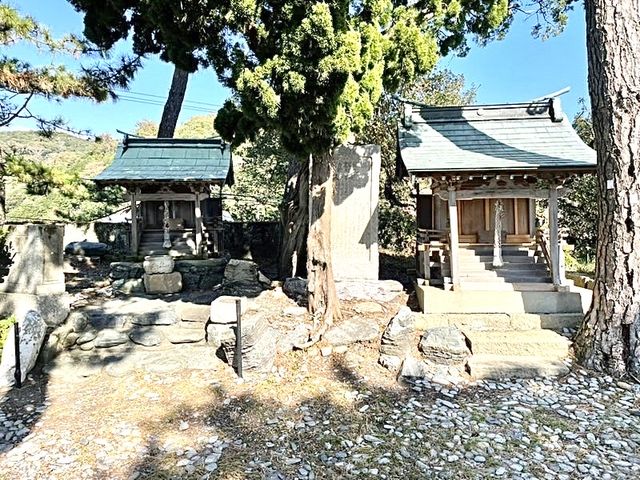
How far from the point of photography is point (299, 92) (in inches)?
159

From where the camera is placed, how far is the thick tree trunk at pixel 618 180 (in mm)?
4523

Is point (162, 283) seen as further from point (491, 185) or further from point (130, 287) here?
point (491, 185)

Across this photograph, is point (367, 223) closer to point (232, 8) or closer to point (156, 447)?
point (232, 8)

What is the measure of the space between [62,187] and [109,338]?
1874 mm

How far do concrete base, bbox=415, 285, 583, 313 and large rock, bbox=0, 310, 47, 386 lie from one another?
15.4 ft

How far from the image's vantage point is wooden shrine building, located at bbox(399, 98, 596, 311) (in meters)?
5.86

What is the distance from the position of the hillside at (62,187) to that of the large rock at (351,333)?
3457mm

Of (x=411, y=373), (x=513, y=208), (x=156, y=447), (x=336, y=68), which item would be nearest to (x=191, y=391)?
(x=156, y=447)

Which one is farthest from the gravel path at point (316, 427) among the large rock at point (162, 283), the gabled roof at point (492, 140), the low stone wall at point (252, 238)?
the low stone wall at point (252, 238)

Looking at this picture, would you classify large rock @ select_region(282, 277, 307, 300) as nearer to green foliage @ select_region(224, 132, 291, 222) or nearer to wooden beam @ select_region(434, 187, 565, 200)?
wooden beam @ select_region(434, 187, 565, 200)

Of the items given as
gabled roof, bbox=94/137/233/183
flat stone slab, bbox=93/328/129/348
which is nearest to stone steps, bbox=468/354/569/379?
flat stone slab, bbox=93/328/129/348

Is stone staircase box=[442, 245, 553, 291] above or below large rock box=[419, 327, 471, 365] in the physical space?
above

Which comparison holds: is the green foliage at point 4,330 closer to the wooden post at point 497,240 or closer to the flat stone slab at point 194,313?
the flat stone slab at point 194,313

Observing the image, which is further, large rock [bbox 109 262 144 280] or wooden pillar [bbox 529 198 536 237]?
large rock [bbox 109 262 144 280]
